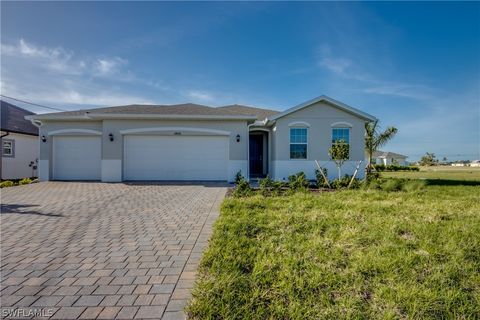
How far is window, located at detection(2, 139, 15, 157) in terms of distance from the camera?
15.6 m

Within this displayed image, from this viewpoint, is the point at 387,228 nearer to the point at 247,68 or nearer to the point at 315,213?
the point at 315,213

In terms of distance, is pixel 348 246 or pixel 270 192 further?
pixel 270 192

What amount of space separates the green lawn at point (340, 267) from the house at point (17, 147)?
17973 millimetres

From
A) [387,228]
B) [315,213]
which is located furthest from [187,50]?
[387,228]

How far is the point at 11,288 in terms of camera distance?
278 cm

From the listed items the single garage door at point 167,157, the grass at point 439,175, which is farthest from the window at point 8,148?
the grass at point 439,175

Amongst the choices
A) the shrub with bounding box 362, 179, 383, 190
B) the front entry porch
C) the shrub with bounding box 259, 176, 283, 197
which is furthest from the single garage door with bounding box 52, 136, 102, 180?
the shrub with bounding box 362, 179, 383, 190

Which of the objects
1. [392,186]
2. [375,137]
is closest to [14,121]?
[392,186]

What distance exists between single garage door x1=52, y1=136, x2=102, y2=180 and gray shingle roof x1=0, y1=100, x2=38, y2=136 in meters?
5.78

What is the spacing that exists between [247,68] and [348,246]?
12.1m

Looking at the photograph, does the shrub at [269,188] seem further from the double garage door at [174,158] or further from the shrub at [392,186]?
the shrub at [392,186]

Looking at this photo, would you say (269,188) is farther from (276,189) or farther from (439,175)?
(439,175)
